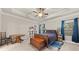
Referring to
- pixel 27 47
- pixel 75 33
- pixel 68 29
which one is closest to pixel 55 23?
pixel 68 29

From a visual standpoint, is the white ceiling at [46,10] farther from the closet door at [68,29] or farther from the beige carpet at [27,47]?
the beige carpet at [27,47]

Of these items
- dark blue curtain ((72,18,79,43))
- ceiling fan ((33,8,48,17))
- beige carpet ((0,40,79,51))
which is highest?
ceiling fan ((33,8,48,17))

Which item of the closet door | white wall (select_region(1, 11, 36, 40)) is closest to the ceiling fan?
white wall (select_region(1, 11, 36, 40))

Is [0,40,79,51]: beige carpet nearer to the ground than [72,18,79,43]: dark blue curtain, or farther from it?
nearer to the ground

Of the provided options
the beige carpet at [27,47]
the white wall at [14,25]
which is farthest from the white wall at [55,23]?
the white wall at [14,25]

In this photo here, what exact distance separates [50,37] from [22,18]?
1.99 feet

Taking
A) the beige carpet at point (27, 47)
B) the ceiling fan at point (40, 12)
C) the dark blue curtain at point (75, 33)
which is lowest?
the beige carpet at point (27, 47)

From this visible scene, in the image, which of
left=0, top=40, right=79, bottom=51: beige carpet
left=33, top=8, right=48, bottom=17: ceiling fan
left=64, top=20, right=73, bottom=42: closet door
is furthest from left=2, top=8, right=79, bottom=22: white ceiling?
left=0, top=40, right=79, bottom=51: beige carpet

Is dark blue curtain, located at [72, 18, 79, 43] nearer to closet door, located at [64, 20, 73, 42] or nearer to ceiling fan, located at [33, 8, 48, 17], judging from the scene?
closet door, located at [64, 20, 73, 42]

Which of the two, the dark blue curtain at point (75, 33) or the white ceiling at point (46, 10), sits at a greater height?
the white ceiling at point (46, 10)

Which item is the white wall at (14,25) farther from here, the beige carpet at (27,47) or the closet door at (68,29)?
the closet door at (68,29)

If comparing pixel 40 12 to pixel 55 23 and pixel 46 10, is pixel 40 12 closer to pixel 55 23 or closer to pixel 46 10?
pixel 46 10

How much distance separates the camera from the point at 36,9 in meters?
1.89

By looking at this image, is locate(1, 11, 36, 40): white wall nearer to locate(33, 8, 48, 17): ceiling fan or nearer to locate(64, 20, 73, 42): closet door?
locate(33, 8, 48, 17): ceiling fan
